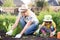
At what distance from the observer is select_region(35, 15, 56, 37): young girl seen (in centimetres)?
270

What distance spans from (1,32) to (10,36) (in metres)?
0.11

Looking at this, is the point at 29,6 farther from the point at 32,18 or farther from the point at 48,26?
the point at 48,26

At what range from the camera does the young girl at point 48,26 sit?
2.70 metres

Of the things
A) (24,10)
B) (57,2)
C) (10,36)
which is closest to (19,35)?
(10,36)

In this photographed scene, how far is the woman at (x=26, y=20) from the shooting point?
108 inches

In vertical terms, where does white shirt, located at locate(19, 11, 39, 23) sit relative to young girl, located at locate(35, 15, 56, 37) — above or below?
above

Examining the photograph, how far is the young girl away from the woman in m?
0.08

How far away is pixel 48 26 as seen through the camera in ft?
8.92

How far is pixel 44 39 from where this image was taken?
8.88ft

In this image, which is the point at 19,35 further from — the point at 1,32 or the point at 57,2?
the point at 57,2

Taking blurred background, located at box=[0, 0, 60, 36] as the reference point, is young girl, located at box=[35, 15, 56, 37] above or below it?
below

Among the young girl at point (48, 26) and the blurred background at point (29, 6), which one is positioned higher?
the blurred background at point (29, 6)

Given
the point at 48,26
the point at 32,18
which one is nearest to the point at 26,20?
the point at 32,18

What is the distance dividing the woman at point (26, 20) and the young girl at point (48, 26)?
8 cm
